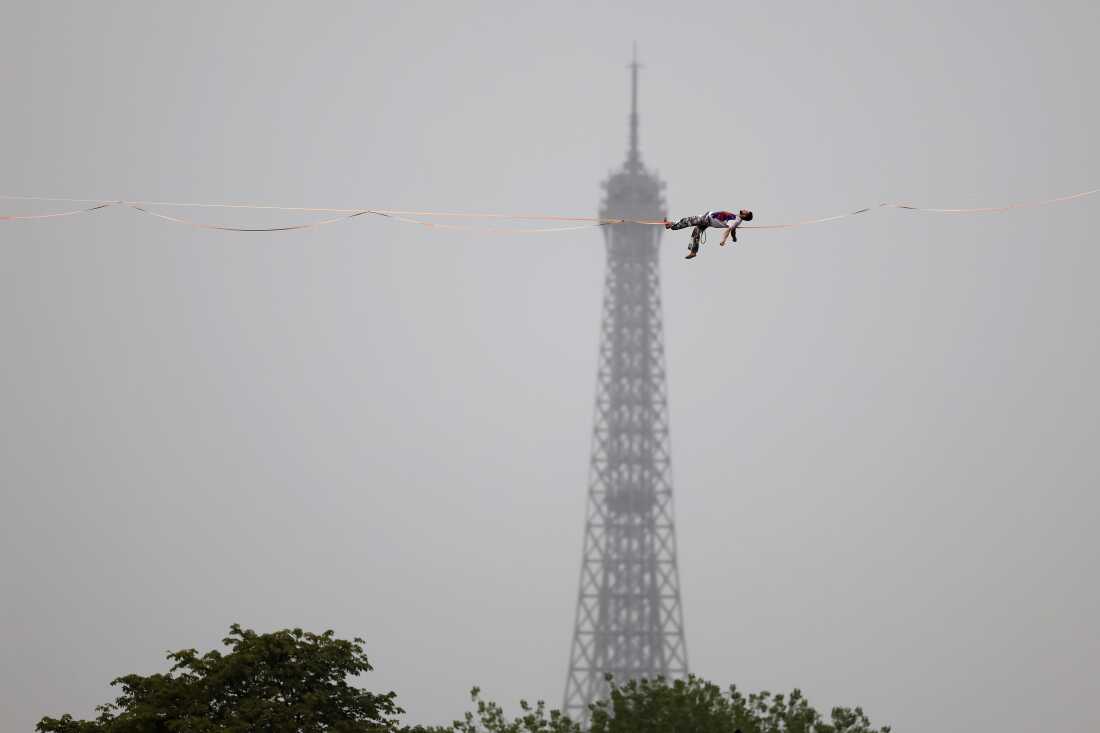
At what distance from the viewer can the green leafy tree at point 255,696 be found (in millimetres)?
52938

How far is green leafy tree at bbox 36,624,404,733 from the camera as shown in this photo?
52938mm

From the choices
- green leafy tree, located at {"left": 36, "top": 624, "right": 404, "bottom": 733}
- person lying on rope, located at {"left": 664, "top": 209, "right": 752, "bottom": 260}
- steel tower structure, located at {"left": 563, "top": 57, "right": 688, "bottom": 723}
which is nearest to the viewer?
person lying on rope, located at {"left": 664, "top": 209, "right": 752, "bottom": 260}

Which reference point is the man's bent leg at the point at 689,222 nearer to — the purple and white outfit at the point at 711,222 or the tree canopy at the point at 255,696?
the purple and white outfit at the point at 711,222

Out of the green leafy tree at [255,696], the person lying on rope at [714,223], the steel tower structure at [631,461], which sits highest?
the steel tower structure at [631,461]

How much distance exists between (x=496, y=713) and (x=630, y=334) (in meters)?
89.5

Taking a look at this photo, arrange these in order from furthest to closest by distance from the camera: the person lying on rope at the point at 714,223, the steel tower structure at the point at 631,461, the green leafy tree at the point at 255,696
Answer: the steel tower structure at the point at 631,461 < the green leafy tree at the point at 255,696 < the person lying on rope at the point at 714,223

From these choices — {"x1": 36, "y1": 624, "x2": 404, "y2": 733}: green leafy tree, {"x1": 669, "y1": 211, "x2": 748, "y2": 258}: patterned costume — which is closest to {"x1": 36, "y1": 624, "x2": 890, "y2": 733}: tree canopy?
{"x1": 36, "y1": 624, "x2": 404, "y2": 733}: green leafy tree

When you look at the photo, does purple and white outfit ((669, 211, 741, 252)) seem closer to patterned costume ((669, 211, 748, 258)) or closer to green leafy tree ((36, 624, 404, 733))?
patterned costume ((669, 211, 748, 258))

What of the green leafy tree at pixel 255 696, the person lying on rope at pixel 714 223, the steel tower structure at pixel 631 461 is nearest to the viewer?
the person lying on rope at pixel 714 223

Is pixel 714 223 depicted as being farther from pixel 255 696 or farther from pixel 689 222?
pixel 255 696

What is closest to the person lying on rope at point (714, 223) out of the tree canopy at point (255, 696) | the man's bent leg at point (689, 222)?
the man's bent leg at point (689, 222)

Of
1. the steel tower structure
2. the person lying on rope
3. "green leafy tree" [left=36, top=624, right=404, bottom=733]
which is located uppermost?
the steel tower structure

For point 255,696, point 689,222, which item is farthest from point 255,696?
point 689,222

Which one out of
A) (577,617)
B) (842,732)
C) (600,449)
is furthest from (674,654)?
(842,732)
